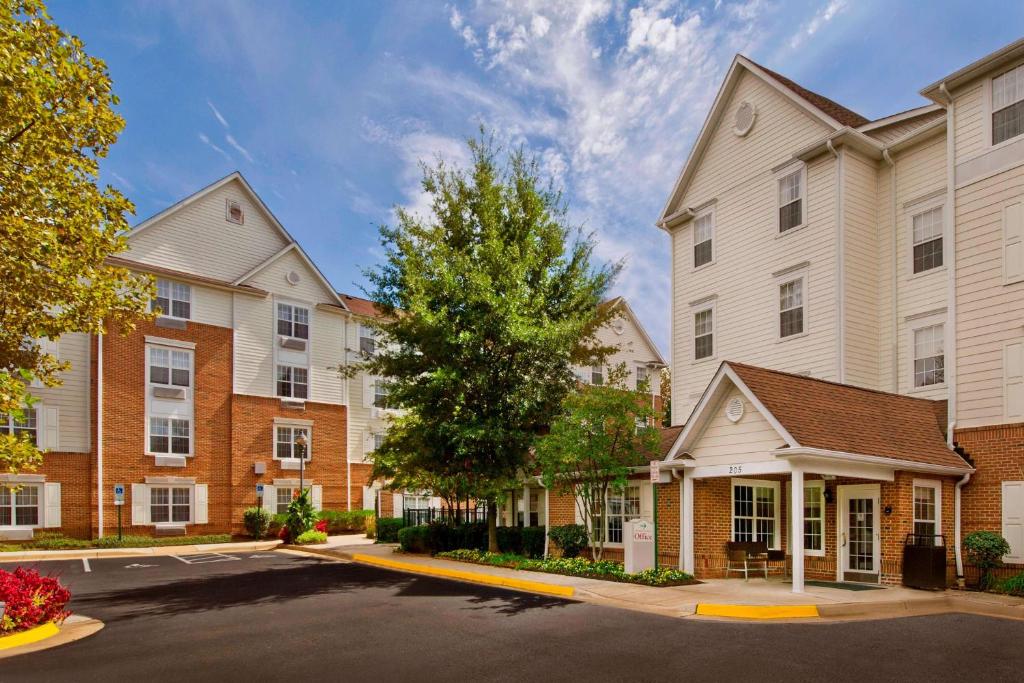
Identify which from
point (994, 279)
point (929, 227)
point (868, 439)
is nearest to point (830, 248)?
point (929, 227)

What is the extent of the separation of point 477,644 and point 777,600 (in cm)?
604

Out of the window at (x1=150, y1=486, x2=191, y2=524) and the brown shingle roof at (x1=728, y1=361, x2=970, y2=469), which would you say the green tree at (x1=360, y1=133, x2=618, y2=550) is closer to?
the brown shingle roof at (x1=728, y1=361, x2=970, y2=469)

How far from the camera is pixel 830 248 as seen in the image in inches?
817

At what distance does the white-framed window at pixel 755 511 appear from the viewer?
1828cm

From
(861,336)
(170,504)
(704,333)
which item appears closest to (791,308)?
(861,336)

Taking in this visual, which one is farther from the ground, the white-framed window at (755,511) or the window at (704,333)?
the window at (704,333)

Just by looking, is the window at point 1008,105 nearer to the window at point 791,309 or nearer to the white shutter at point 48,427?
the window at point 791,309

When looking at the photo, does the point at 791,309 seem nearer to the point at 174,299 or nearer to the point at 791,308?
the point at 791,308

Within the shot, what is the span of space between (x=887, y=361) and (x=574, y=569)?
10.0 m

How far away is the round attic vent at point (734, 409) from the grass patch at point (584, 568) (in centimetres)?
354

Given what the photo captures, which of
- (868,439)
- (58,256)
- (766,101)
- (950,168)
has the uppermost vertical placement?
(766,101)

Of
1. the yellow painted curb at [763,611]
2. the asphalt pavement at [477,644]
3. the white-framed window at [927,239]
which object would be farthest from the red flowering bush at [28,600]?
the white-framed window at [927,239]

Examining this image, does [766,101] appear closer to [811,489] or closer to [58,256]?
[811,489]

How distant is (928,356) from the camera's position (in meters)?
19.3
